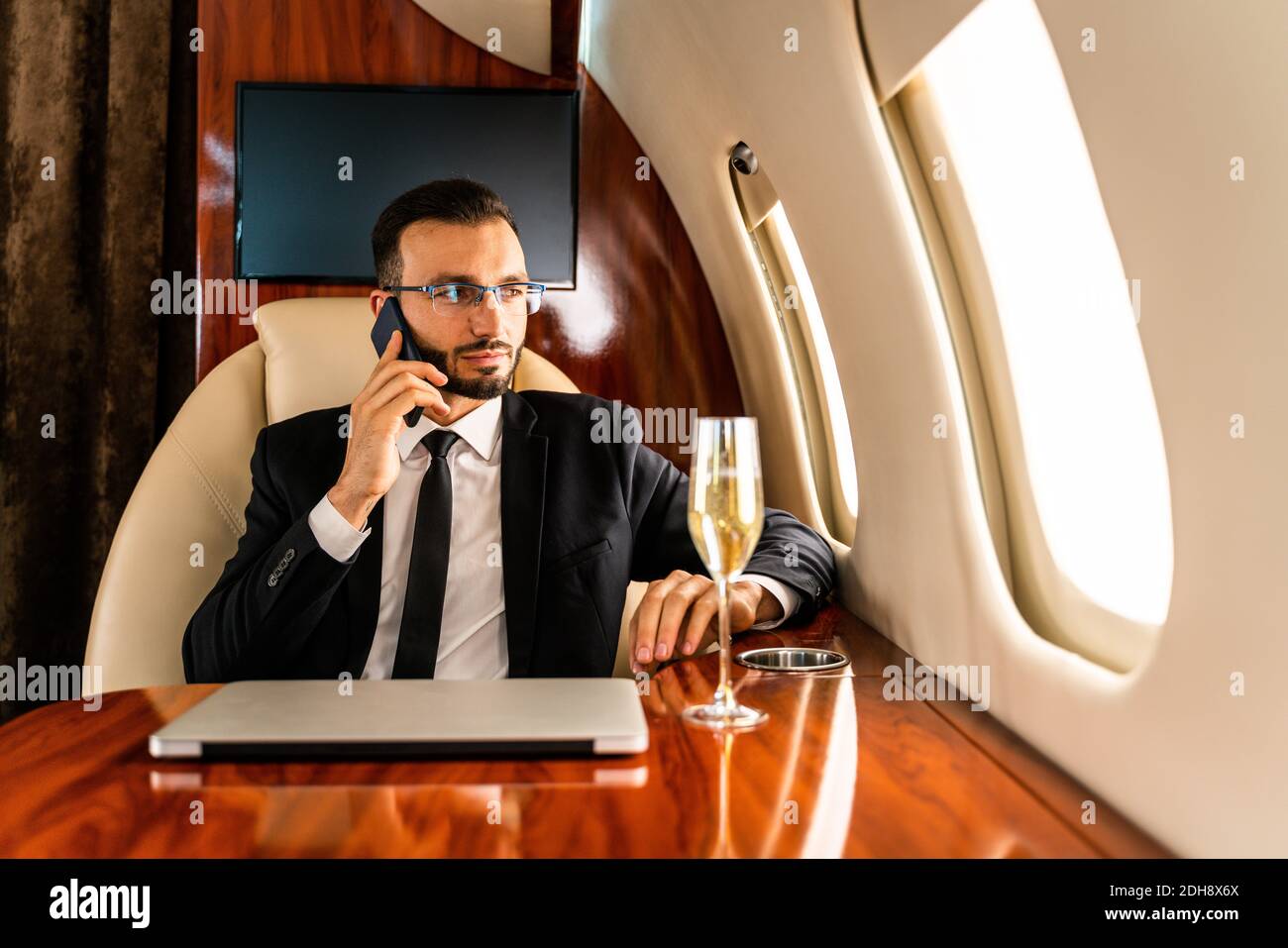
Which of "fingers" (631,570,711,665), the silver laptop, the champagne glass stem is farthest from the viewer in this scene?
"fingers" (631,570,711,665)

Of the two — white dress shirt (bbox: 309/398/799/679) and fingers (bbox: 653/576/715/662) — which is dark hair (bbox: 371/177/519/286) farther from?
fingers (bbox: 653/576/715/662)

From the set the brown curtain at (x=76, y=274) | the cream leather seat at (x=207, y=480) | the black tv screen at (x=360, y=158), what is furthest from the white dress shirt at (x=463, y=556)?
the brown curtain at (x=76, y=274)

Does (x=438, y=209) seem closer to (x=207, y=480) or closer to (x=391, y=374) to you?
(x=391, y=374)

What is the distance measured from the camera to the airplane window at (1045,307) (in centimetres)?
104

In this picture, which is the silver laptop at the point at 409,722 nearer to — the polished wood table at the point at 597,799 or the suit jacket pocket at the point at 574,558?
the polished wood table at the point at 597,799

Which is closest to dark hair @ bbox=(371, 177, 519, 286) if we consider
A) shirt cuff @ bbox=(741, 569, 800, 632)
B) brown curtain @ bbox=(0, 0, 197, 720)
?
shirt cuff @ bbox=(741, 569, 800, 632)

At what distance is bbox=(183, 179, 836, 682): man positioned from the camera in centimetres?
152

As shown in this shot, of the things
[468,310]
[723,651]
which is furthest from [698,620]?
[468,310]

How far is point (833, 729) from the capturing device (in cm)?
104

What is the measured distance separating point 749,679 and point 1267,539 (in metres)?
0.67

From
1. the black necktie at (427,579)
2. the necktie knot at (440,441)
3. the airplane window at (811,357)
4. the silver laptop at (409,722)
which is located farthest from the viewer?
the airplane window at (811,357)

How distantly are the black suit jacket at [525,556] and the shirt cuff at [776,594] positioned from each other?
15 mm

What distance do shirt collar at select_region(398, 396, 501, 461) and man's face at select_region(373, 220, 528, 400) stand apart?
0.03 meters
